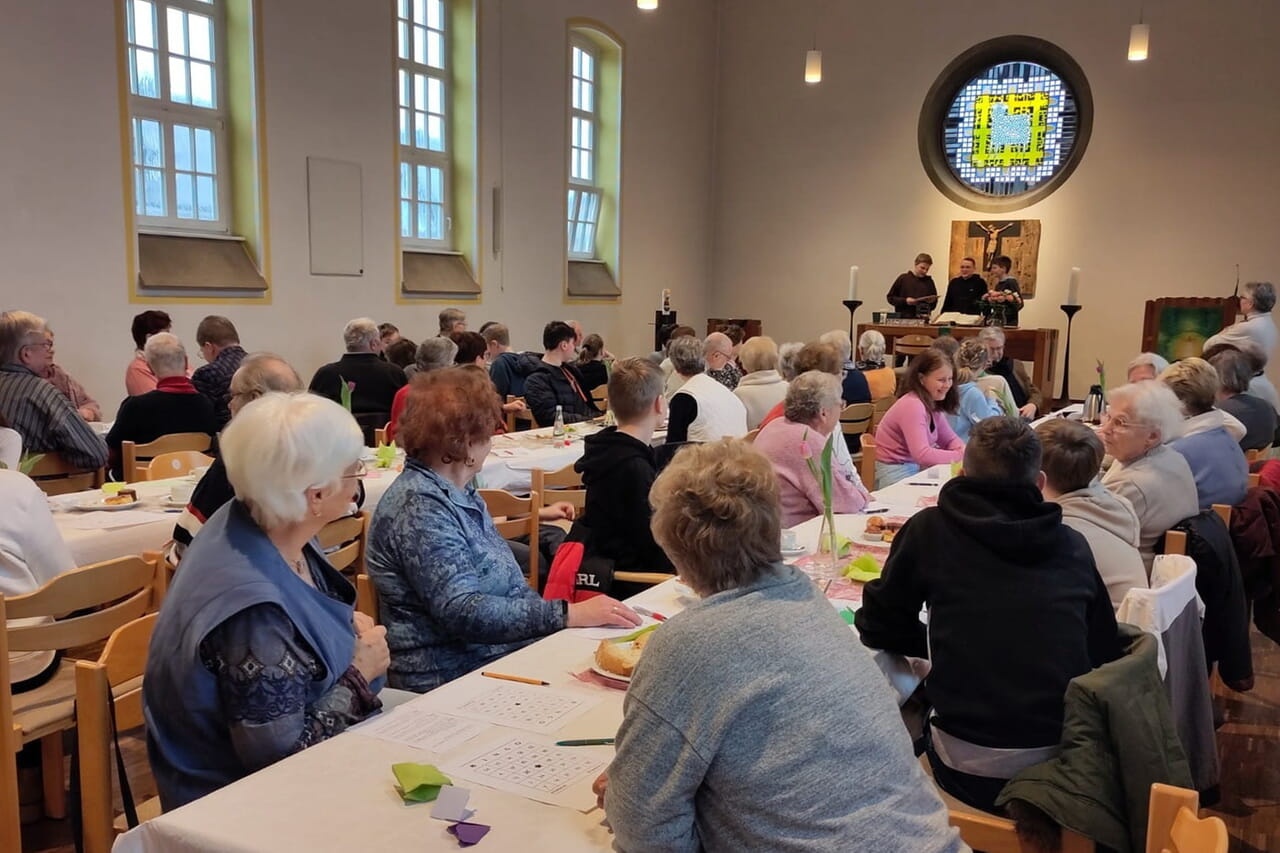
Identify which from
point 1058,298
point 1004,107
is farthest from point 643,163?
point 1058,298

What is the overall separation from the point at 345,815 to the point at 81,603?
4.51 feet

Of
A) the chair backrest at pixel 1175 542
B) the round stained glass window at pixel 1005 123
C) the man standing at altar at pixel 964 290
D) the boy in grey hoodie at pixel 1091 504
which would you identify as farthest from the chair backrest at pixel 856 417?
the round stained glass window at pixel 1005 123

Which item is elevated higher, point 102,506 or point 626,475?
point 626,475

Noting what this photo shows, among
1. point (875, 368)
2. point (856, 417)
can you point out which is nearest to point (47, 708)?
point (856, 417)

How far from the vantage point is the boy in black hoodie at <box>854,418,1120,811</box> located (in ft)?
6.64

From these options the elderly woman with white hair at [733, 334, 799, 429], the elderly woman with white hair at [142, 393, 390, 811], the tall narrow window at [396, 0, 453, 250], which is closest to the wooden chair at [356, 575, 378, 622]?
the elderly woman with white hair at [142, 393, 390, 811]

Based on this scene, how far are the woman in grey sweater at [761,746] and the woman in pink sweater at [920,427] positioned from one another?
361cm

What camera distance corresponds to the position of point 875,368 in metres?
8.12

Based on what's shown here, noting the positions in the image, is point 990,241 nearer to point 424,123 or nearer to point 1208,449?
point 424,123

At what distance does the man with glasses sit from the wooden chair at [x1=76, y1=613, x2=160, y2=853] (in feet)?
10.2

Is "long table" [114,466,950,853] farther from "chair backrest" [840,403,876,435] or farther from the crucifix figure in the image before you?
the crucifix figure

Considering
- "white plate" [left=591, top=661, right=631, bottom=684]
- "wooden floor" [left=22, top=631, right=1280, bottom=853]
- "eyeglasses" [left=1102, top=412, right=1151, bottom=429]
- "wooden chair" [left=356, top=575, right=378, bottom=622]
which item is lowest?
"wooden floor" [left=22, top=631, right=1280, bottom=853]

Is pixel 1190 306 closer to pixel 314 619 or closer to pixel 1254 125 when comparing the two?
pixel 1254 125

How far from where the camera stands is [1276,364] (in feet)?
36.9
